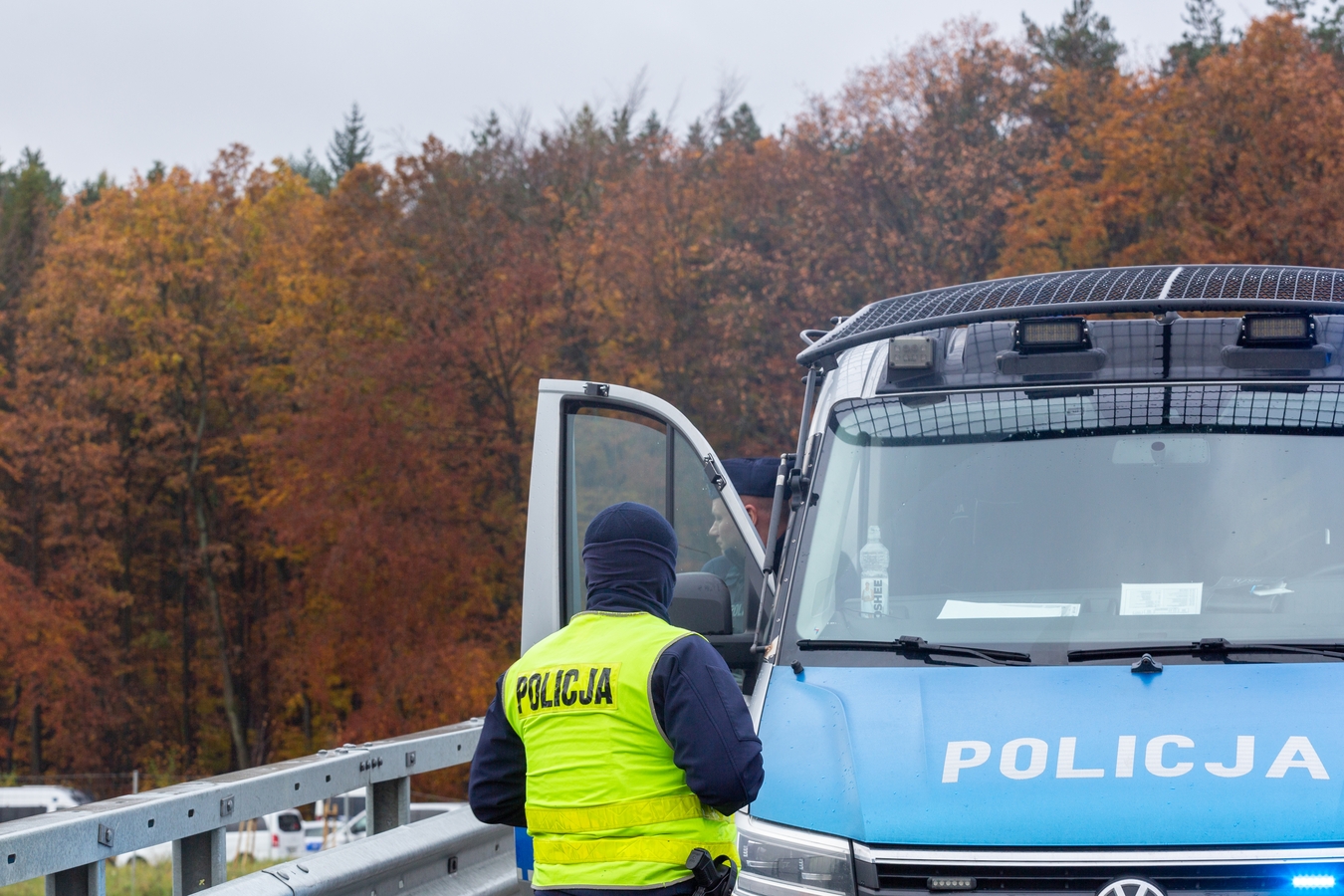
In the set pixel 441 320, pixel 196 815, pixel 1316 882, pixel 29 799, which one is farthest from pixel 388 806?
pixel 29 799

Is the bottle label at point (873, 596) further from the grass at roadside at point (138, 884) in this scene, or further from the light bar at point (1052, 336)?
the grass at roadside at point (138, 884)

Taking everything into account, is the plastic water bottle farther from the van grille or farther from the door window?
the van grille

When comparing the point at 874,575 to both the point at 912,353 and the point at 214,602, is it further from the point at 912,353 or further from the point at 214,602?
the point at 214,602

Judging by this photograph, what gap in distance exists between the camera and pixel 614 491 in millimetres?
5332

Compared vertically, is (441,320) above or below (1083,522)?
above

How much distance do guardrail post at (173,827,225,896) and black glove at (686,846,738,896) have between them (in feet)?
6.23

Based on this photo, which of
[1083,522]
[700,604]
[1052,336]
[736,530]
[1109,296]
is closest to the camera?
[700,604]

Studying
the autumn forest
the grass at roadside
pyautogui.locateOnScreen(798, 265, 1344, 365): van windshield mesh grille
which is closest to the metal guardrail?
pyautogui.locateOnScreen(798, 265, 1344, 365): van windshield mesh grille

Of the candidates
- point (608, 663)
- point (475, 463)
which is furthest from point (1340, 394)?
point (475, 463)

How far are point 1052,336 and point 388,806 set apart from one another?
3.23 meters

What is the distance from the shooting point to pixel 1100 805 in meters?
3.50

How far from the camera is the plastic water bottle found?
4.44 meters

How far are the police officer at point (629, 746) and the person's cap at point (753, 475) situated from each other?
2.11 meters

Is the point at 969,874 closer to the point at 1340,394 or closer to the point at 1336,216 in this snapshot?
the point at 1340,394
